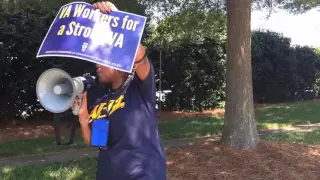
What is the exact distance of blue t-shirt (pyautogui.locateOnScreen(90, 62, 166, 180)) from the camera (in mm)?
2176

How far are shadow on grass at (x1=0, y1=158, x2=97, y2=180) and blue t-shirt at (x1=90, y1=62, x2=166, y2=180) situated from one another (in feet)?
11.1

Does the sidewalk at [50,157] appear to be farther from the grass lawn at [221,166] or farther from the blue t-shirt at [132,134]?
the blue t-shirt at [132,134]

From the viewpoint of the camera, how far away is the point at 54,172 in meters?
5.70

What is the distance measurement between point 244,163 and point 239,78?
48.6 inches

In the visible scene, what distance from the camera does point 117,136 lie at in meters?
2.19

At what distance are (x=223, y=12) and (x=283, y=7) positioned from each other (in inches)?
44.4

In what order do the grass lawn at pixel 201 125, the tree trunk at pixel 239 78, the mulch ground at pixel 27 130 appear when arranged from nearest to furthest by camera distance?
the tree trunk at pixel 239 78, the grass lawn at pixel 201 125, the mulch ground at pixel 27 130

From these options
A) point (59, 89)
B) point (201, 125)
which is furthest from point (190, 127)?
point (59, 89)

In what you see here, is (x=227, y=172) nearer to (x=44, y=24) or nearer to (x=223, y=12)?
(x=223, y=12)

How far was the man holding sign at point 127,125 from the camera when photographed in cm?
217

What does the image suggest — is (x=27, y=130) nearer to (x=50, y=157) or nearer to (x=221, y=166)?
(x=50, y=157)

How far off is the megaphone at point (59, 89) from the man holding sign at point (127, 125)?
0.06 meters

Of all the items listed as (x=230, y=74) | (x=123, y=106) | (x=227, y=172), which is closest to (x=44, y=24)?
(x=230, y=74)

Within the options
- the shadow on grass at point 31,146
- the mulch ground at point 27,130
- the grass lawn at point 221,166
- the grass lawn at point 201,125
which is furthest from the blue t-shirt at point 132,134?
the mulch ground at point 27,130
